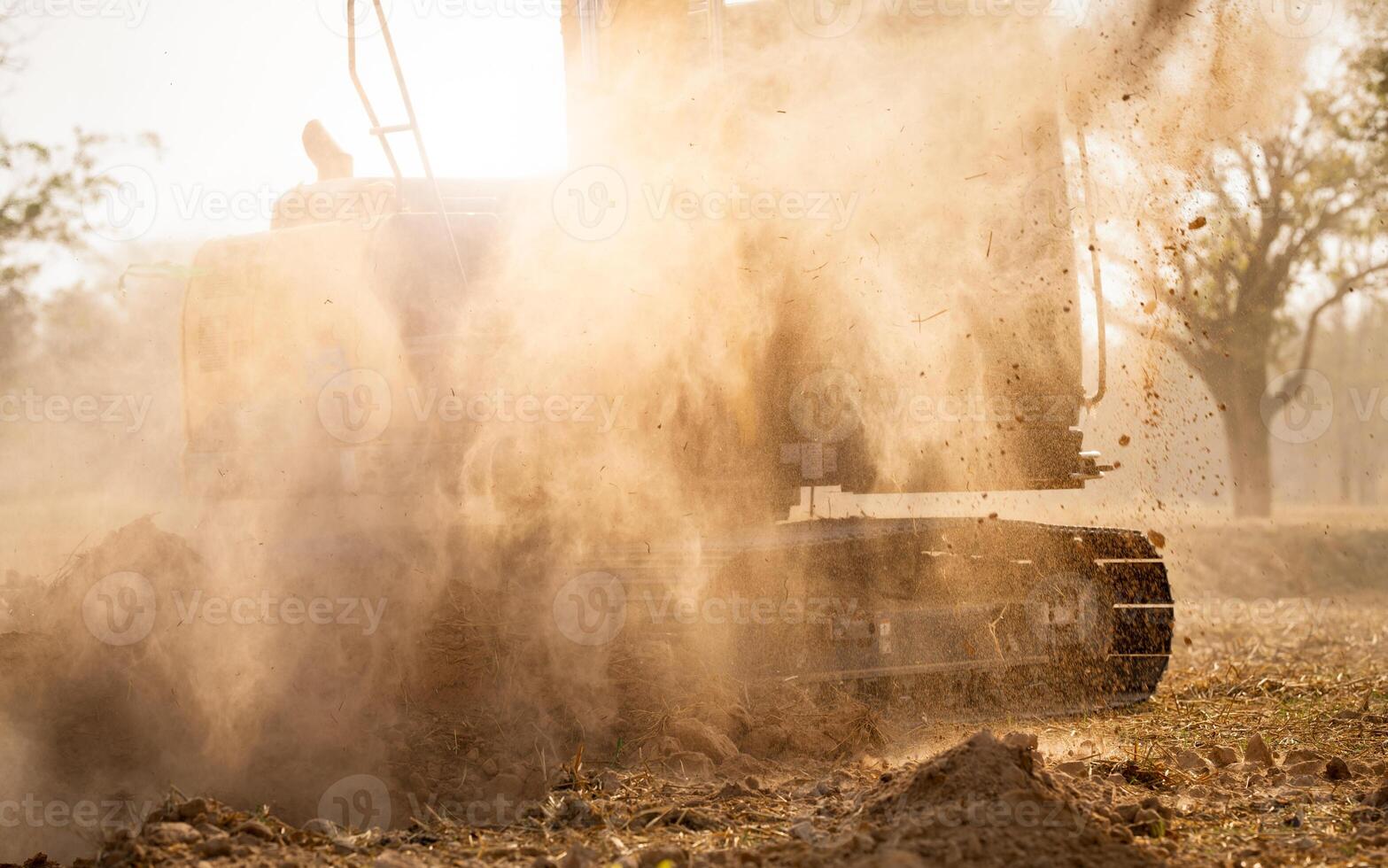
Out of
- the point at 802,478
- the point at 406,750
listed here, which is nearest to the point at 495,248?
the point at 802,478

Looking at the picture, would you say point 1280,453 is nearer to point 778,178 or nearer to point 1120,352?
point 1120,352

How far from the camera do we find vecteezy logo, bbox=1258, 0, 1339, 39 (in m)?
6.72

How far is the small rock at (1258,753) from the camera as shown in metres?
5.05

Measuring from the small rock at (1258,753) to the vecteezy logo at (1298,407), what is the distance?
16.1 meters

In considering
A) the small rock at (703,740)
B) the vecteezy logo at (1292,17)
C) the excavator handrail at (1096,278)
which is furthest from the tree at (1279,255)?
the small rock at (703,740)

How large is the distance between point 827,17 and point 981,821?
4230mm

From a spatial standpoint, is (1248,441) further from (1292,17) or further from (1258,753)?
(1258,753)

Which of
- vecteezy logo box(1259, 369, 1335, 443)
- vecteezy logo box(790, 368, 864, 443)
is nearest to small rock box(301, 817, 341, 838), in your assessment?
vecteezy logo box(790, 368, 864, 443)

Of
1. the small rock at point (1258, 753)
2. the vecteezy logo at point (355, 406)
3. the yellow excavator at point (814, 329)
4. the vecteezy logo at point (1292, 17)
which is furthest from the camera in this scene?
the vecteezy logo at point (1292, 17)

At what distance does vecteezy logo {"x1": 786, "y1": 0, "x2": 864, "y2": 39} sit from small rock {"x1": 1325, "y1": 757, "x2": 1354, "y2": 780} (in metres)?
4.18

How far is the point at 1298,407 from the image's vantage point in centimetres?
2055
